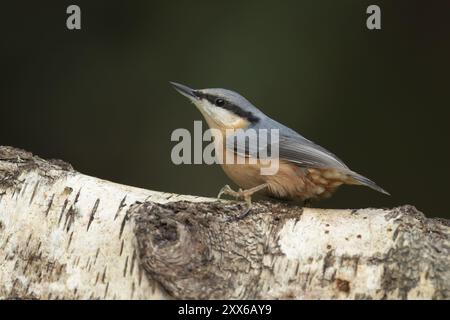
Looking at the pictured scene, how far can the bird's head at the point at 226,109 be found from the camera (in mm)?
3691

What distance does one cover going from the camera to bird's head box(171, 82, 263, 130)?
12.1ft

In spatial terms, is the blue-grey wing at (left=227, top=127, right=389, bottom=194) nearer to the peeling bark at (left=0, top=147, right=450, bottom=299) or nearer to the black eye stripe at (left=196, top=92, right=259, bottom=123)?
the black eye stripe at (left=196, top=92, right=259, bottom=123)

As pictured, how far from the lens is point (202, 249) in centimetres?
262

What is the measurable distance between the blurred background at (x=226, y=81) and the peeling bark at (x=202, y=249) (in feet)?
9.52

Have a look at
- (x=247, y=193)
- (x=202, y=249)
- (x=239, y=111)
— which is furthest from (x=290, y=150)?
(x=202, y=249)

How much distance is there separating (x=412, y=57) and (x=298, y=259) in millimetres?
3705

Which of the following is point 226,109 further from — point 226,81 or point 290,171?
point 226,81

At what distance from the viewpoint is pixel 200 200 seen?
3025 millimetres

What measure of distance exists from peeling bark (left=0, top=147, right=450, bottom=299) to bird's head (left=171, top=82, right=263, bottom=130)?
79 centimetres

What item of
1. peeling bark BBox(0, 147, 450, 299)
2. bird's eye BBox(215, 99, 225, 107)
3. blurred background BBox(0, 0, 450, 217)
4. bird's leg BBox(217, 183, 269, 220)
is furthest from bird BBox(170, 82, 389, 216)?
blurred background BBox(0, 0, 450, 217)

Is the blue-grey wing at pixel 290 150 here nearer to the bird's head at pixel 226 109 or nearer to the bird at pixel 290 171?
the bird at pixel 290 171

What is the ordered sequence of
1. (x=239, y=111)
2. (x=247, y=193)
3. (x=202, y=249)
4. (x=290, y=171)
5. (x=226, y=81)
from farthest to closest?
(x=226, y=81), (x=239, y=111), (x=290, y=171), (x=247, y=193), (x=202, y=249)

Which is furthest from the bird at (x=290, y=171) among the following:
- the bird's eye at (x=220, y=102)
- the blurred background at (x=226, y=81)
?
the blurred background at (x=226, y=81)

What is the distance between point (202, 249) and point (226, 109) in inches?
50.4
